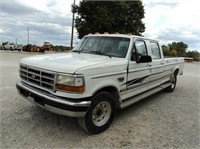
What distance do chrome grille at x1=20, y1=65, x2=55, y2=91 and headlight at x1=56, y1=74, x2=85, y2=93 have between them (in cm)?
14

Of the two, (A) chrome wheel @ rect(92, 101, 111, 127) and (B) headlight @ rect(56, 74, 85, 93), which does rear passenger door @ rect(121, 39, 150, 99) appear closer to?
(A) chrome wheel @ rect(92, 101, 111, 127)

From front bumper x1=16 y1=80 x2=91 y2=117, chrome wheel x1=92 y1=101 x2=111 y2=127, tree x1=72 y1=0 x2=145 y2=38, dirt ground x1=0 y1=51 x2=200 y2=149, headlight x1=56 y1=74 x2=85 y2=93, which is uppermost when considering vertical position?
tree x1=72 y1=0 x2=145 y2=38

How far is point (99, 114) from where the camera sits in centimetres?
384

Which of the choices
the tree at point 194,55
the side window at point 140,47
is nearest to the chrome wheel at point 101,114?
the side window at point 140,47

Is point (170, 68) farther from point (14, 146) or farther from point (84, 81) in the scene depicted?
point (14, 146)

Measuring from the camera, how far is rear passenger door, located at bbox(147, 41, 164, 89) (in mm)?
5391

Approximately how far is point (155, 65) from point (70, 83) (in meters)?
3.12

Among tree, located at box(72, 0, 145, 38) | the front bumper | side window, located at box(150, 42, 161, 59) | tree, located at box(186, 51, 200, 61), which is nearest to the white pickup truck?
the front bumper

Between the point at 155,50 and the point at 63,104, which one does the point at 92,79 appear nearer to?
the point at 63,104

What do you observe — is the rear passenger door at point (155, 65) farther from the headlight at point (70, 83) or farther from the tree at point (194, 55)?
the tree at point (194, 55)

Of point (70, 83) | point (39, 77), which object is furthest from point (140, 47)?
point (39, 77)

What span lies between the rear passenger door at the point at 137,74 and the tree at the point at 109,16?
1759cm

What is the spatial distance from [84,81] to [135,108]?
2.60m

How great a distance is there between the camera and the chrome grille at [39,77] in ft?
11.0
